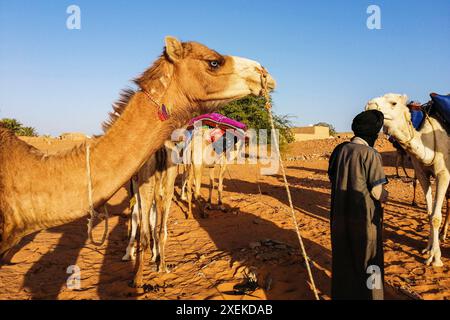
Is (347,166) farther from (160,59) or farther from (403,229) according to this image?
(403,229)

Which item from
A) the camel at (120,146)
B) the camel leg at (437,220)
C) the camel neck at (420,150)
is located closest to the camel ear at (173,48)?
the camel at (120,146)

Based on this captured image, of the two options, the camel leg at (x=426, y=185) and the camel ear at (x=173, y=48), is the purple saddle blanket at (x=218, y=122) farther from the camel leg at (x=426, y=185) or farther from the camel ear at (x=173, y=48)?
the camel ear at (x=173, y=48)

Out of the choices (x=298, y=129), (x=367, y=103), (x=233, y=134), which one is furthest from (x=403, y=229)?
(x=298, y=129)

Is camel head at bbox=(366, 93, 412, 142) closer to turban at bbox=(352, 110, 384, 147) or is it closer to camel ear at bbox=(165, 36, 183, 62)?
turban at bbox=(352, 110, 384, 147)

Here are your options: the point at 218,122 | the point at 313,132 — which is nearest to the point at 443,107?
the point at 218,122

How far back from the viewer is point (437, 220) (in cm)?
512

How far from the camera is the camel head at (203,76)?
257cm

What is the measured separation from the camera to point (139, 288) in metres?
4.71

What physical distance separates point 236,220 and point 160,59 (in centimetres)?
636

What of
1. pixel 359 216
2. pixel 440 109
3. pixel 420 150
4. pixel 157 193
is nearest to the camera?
pixel 359 216

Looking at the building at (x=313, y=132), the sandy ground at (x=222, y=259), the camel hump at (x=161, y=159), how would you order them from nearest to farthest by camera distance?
1. the sandy ground at (x=222, y=259)
2. the camel hump at (x=161, y=159)
3. the building at (x=313, y=132)

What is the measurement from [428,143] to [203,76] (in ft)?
15.3

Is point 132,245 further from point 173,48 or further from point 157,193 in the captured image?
point 173,48
